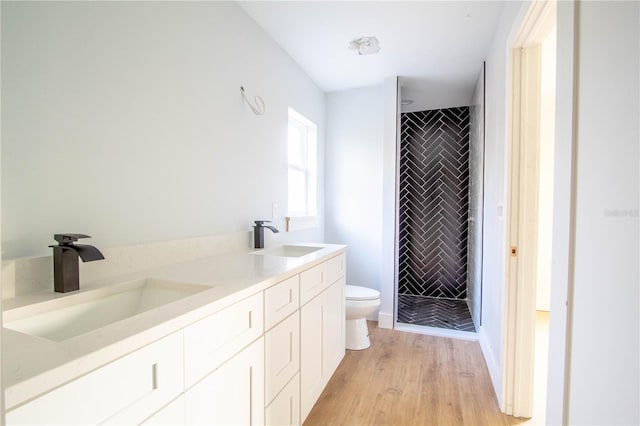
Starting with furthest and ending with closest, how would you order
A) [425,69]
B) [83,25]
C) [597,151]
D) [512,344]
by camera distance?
[425,69], [512,344], [83,25], [597,151]

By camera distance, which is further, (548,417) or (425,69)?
(425,69)

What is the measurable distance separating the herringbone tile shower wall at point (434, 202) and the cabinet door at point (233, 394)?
3.30 meters

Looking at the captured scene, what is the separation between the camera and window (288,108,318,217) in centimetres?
292

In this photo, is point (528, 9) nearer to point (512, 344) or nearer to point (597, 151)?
point (597, 151)

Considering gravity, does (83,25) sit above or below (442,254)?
above

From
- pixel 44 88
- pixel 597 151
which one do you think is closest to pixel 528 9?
pixel 597 151

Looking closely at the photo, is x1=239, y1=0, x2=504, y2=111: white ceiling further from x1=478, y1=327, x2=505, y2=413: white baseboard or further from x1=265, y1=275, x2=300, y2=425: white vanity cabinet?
x1=478, y1=327, x2=505, y2=413: white baseboard

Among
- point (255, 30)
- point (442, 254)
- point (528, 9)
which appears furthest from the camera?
point (442, 254)

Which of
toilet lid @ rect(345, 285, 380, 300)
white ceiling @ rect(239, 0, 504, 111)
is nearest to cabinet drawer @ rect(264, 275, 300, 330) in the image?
toilet lid @ rect(345, 285, 380, 300)

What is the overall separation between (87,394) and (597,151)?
49.0 inches

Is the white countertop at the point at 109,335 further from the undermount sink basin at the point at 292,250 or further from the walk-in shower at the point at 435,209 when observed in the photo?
the walk-in shower at the point at 435,209

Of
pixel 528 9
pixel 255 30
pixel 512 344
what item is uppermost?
pixel 255 30

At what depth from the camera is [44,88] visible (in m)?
1.01

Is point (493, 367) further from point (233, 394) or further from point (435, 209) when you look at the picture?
point (435, 209)
